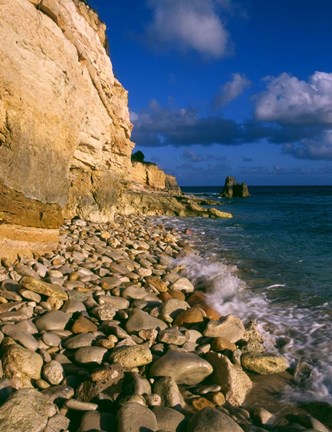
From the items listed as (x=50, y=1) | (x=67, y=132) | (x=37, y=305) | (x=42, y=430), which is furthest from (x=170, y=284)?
(x=50, y=1)

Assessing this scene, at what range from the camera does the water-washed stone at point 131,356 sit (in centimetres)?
→ 414

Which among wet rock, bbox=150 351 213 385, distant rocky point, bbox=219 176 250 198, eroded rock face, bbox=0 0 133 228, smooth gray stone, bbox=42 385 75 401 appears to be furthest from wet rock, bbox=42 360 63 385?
distant rocky point, bbox=219 176 250 198

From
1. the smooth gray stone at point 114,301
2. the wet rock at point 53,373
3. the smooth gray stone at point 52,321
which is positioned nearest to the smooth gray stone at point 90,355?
the wet rock at point 53,373

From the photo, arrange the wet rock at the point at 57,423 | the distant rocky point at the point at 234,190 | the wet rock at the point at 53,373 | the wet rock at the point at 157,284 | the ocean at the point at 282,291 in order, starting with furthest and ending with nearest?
the distant rocky point at the point at 234,190 < the wet rock at the point at 157,284 < the ocean at the point at 282,291 < the wet rock at the point at 53,373 < the wet rock at the point at 57,423

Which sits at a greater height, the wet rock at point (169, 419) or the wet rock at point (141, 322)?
the wet rock at point (141, 322)

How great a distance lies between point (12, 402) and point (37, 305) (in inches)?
98.3

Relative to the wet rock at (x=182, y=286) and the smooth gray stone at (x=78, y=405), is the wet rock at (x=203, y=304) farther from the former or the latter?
the smooth gray stone at (x=78, y=405)

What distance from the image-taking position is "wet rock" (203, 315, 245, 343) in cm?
541

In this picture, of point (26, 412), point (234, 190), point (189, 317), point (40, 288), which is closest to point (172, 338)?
point (189, 317)

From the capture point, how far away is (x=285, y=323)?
6465mm

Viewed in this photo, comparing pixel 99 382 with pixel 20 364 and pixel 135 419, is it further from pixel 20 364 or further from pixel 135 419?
pixel 20 364

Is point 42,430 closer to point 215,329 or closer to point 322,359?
point 215,329

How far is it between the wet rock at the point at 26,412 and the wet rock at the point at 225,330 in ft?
9.18

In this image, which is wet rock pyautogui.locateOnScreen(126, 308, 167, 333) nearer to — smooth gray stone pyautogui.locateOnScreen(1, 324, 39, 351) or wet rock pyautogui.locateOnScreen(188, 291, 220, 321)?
wet rock pyautogui.locateOnScreen(188, 291, 220, 321)
